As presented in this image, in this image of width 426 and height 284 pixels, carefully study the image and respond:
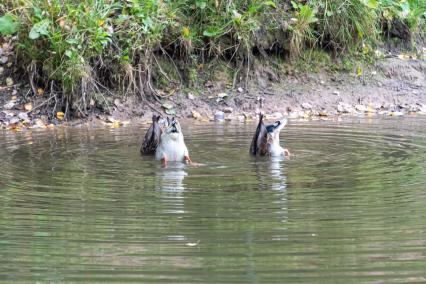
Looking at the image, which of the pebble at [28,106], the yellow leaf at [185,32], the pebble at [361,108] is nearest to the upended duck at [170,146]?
the pebble at [28,106]

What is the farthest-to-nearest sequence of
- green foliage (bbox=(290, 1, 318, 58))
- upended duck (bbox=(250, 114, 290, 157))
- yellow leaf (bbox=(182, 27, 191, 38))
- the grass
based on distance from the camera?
green foliage (bbox=(290, 1, 318, 58))
yellow leaf (bbox=(182, 27, 191, 38))
the grass
upended duck (bbox=(250, 114, 290, 157))

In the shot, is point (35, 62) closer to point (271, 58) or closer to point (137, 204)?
point (271, 58)

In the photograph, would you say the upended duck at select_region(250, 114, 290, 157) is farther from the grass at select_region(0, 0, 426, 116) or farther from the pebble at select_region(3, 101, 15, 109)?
the pebble at select_region(3, 101, 15, 109)

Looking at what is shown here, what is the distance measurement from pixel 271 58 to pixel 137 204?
26.7ft

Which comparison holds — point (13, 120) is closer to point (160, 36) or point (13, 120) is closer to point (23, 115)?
point (23, 115)

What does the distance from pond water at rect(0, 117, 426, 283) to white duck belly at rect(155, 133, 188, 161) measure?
232 millimetres

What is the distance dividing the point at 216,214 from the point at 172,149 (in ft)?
10.3

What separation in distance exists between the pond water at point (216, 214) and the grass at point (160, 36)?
223 cm

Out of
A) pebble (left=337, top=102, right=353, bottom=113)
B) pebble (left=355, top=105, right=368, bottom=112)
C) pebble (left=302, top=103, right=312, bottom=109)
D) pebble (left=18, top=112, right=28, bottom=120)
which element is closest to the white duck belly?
pebble (left=18, top=112, right=28, bottom=120)

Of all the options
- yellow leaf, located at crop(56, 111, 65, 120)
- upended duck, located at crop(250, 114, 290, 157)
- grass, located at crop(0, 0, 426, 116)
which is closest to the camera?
upended duck, located at crop(250, 114, 290, 157)

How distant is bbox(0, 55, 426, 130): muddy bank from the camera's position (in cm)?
1260

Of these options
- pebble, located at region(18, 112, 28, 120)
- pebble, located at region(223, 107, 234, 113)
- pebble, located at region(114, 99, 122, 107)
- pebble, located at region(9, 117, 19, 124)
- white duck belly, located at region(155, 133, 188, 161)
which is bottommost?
white duck belly, located at region(155, 133, 188, 161)

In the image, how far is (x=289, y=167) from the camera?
8.59 m

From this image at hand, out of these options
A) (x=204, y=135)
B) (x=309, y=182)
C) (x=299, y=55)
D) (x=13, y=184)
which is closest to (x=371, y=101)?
(x=299, y=55)
